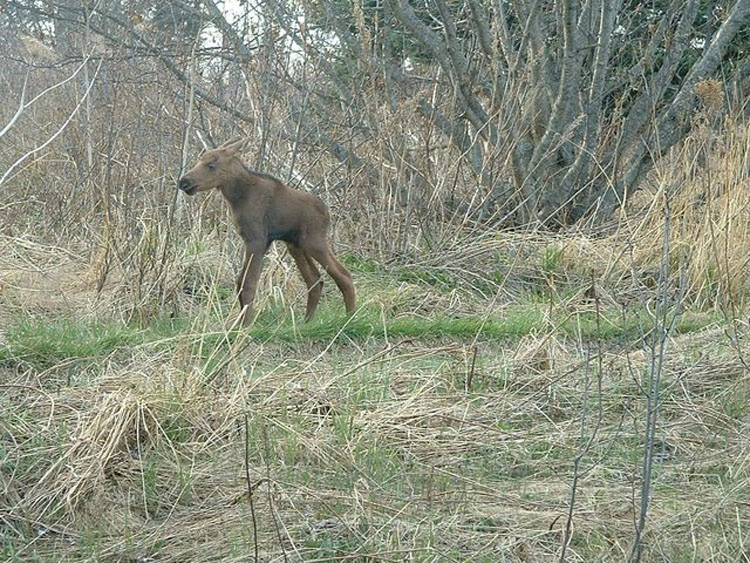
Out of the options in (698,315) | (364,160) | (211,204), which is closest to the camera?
(698,315)

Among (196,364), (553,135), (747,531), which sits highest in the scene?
(553,135)

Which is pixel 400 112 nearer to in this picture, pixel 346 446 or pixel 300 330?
pixel 300 330

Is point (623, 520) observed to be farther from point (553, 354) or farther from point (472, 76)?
point (472, 76)

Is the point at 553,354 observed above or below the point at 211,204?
below

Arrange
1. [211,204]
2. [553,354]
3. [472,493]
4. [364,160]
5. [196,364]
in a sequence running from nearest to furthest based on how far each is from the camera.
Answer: [472,493], [196,364], [553,354], [211,204], [364,160]

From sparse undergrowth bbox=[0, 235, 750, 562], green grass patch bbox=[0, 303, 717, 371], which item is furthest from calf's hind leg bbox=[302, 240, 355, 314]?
sparse undergrowth bbox=[0, 235, 750, 562]

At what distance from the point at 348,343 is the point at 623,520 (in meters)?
2.67

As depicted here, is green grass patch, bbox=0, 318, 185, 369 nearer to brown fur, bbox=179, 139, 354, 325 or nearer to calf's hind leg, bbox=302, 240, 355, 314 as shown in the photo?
brown fur, bbox=179, 139, 354, 325

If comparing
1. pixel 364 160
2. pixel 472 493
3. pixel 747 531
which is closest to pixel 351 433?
pixel 472 493

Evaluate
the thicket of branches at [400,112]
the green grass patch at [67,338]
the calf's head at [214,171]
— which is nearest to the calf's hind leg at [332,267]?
the calf's head at [214,171]

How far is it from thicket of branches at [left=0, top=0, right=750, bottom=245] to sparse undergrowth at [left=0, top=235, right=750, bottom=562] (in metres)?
2.65

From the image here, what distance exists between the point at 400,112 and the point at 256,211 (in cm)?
238

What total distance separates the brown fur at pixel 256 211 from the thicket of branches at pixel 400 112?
161 centimetres

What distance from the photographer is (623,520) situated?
4.18 meters
